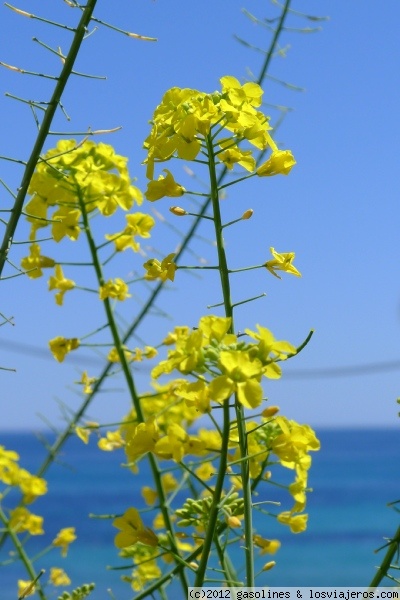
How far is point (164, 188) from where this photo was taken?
43.1 inches

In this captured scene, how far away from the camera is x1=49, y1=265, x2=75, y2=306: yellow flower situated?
63.7 inches

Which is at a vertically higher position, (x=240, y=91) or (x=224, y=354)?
(x=240, y=91)

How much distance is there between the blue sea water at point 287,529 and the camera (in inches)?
440

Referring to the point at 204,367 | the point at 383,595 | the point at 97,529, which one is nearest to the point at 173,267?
the point at 204,367

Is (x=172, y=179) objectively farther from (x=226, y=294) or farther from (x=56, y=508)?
(x=56, y=508)

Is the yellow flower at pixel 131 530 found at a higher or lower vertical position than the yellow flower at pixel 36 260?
lower

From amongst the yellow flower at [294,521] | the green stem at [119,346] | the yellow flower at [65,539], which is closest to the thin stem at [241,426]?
the yellow flower at [294,521]

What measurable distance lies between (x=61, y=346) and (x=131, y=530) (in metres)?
0.59

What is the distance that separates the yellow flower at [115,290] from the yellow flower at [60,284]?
143mm

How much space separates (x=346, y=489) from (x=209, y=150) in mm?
29372

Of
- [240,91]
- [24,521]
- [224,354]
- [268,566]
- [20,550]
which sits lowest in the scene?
[268,566]

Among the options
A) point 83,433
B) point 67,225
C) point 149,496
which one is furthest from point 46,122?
point 149,496

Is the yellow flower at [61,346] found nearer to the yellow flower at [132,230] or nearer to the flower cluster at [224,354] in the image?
the yellow flower at [132,230]

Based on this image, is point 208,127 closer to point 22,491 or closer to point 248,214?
point 248,214
